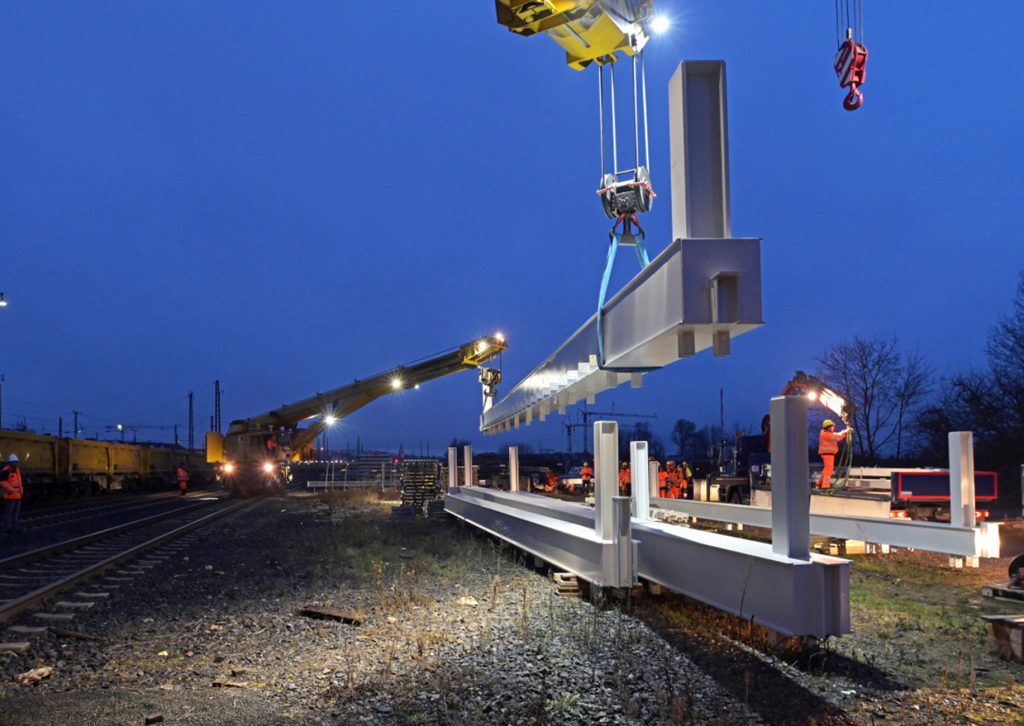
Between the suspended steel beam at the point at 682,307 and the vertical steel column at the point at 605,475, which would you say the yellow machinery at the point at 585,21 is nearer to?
the suspended steel beam at the point at 682,307

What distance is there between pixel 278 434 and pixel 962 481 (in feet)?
71.4

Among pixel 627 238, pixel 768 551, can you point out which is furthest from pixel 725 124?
pixel 768 551

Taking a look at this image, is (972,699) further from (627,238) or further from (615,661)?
(627,238)

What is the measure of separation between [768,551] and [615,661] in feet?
4.09

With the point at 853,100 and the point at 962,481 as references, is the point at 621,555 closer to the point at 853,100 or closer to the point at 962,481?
the point at 962,481

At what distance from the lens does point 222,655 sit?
5.70 meters

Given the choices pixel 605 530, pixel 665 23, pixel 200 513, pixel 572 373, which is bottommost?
pixel 200 513

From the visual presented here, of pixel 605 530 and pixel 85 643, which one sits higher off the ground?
pixel 605 530

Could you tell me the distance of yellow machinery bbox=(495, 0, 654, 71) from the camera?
23.1 feet

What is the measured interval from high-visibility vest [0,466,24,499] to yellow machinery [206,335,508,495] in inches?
415

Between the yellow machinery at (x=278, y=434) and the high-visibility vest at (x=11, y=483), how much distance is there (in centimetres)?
1055

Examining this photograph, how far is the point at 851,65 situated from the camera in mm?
10969

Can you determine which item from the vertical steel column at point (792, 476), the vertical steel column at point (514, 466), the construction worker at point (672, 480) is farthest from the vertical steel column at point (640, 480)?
the construction worker at point (672, 480)

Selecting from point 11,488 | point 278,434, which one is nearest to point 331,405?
point 278,434
